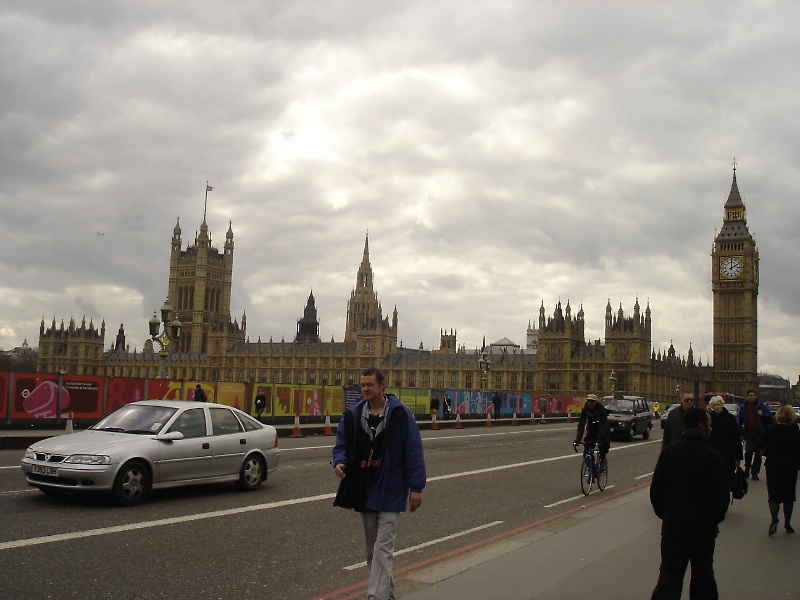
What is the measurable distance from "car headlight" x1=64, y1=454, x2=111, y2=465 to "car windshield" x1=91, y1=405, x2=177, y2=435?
3.49ft

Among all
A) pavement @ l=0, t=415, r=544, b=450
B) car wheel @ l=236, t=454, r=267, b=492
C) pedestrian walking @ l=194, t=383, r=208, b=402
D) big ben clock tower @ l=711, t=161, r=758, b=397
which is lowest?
pavement @ l=0, t=415, r=544, b=450

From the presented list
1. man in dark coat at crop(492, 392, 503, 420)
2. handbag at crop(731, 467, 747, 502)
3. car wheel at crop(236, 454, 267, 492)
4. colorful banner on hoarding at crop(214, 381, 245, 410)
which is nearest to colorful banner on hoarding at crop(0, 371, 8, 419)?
colorful banner on hoarding at crop(214, 381, 245, 410)

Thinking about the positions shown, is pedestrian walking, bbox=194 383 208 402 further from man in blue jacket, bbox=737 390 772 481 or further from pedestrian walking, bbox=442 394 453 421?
pedestrian walking, bbox=442 394 453 421

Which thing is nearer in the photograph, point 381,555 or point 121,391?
point 381,555

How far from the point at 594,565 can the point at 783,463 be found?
3.48m

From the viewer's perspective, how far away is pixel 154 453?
10883 mm

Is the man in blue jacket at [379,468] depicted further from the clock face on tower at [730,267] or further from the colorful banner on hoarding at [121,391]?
the clock face on tower at [730,267]

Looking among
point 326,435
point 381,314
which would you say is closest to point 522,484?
point 326,435

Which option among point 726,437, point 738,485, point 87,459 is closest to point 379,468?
point 87,459

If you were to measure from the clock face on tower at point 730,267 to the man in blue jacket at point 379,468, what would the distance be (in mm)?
127142

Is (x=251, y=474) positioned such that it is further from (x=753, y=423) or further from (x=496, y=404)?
(x=496, y=404)

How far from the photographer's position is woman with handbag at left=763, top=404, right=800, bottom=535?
31.9ft

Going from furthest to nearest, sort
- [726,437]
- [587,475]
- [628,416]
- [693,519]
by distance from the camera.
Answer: [628,416]
[587,475]
[726,437]
[693,519]

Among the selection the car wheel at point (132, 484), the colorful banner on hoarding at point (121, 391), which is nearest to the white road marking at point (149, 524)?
the car wheel at point (132, 484)
